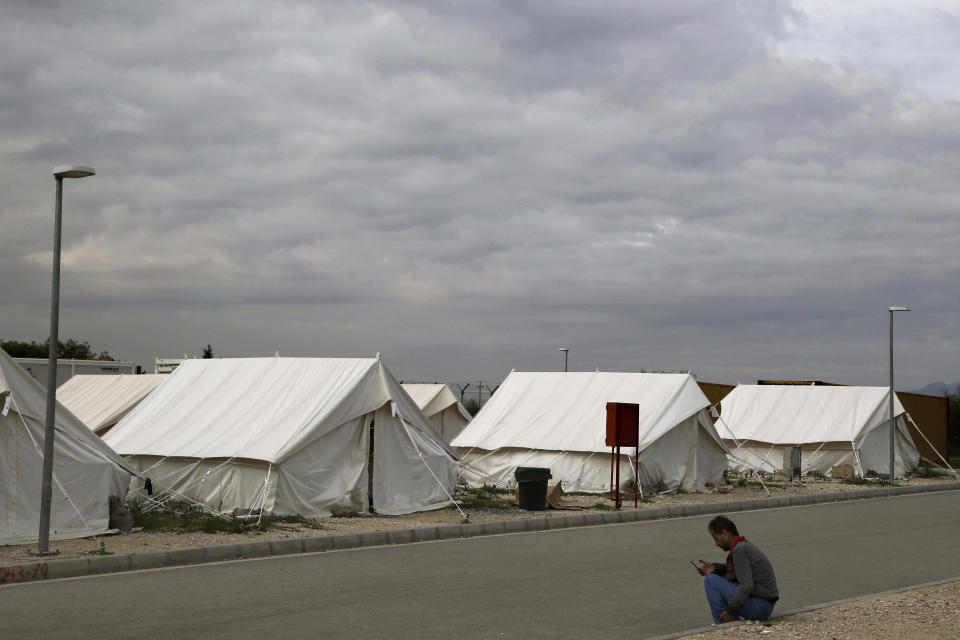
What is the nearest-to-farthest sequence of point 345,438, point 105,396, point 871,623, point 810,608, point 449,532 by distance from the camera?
point 871,623 → point 810,608 → point 449,532 → point 345,438 → point 105,396

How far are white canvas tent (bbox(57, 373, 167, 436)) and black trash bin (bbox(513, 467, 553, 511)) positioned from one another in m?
14.5

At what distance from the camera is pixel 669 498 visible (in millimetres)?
25031

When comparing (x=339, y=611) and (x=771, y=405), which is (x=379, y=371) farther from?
(x=771, y=405)

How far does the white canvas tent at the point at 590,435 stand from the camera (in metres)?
26.3

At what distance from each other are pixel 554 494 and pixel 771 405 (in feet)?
60.3

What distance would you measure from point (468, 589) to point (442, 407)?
97.6 feet

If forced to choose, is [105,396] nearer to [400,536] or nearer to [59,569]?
[400,536]

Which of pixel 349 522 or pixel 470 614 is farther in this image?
pixel 349 522

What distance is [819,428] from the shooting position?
3528 cm

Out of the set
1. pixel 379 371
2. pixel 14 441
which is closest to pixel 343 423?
pixel 379 371

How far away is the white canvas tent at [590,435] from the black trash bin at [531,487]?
515cm

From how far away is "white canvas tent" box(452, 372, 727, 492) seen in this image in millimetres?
26328

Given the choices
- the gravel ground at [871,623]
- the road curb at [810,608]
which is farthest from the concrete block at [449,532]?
the gravel ground at [871,623]

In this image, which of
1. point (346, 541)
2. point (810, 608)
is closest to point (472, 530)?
point (346, 541)
